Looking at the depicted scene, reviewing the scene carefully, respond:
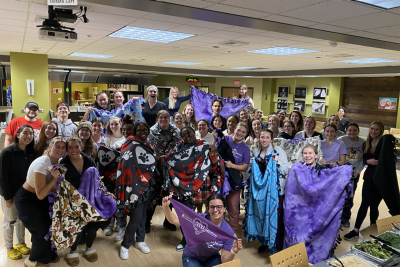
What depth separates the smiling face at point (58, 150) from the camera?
288cm

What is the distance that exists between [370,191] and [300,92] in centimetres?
1021

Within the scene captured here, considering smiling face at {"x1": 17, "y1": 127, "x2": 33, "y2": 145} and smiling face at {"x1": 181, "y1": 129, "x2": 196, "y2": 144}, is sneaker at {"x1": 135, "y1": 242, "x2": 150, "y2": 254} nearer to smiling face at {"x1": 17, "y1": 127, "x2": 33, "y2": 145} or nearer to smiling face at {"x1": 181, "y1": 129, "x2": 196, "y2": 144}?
smiling face at {"x1": 181, "y1": 129, "x2": 196, "y2": 144}

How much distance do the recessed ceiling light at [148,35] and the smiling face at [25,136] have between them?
196 cm

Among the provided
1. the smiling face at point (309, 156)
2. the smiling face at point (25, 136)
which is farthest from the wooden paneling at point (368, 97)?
the smiling face at point (25, 136)

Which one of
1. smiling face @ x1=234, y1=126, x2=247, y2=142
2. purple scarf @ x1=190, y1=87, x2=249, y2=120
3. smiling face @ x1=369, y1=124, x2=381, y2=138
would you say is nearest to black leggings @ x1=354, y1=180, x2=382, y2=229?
smiling face @ x1=369, y1=124, x2=381, y2=138

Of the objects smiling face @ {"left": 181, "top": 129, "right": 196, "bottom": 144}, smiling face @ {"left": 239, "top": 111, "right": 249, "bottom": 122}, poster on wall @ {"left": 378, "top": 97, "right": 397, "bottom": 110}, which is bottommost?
smiling face @ {"left": 181, "top": 129, "right": 196, "bottom": 144}

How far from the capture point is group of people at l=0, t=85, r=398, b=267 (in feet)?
9.44

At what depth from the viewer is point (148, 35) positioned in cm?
473

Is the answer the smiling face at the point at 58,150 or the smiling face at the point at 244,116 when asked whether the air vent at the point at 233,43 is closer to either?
the smiling face at the point at 244,116

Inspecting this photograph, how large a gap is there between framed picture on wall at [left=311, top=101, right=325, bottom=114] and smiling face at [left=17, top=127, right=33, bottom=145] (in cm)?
1180

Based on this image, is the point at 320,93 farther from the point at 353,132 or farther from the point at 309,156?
the point at 309,156

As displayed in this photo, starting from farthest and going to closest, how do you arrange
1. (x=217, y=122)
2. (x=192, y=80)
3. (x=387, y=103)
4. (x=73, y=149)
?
(x=192, y=80), (x=387, y=103), (x=217, y=122), (x=73, y=149)

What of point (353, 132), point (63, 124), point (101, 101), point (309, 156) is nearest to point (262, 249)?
point (309, 156)

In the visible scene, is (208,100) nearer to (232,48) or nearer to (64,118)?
(232,48)
